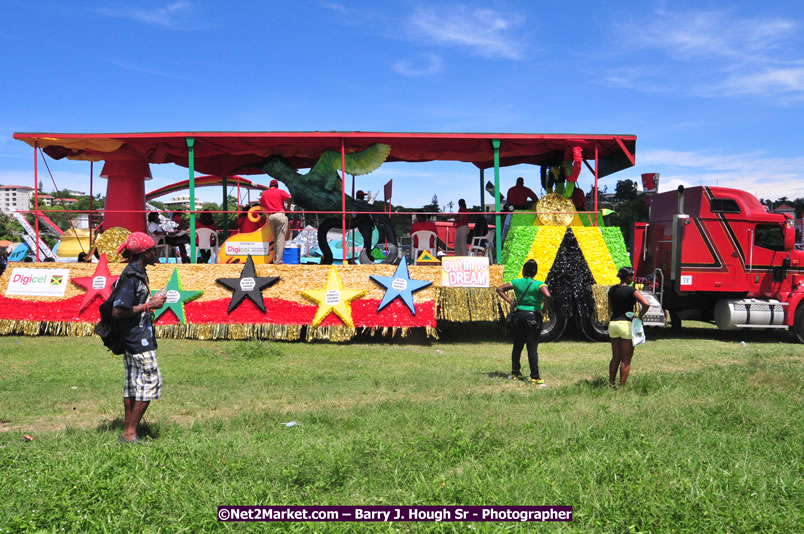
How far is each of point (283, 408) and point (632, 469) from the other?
147 inches

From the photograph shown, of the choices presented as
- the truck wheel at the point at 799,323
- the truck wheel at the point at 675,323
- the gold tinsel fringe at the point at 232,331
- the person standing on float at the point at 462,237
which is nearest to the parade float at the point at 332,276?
the gold tinsel fringe at the point at 232,331

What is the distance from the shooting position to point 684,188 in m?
A: 13.1

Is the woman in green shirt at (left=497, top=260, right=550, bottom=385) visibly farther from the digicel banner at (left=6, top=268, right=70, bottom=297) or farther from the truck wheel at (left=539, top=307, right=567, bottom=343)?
the digicel banner at (left=6, top=268, right=70, bottom=297)

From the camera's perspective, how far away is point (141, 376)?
17.7 feet

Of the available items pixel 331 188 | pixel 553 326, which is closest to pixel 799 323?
pixel 553 326

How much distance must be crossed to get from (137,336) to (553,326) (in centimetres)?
869

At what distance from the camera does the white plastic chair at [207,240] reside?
46.4 ft

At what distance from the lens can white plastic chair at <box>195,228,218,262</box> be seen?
46.4ft

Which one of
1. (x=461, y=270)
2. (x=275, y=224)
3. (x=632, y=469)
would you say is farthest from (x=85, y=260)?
(x=632, y=469)

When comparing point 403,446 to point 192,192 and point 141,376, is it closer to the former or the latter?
point 141,376

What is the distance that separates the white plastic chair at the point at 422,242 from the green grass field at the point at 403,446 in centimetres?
502

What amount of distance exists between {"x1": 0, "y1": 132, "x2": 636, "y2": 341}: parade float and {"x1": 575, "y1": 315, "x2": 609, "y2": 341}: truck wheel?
4cm

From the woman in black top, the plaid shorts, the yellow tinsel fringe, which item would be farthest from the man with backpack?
the yellow tinsel fringe

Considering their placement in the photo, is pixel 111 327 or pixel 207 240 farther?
pixel 207 240
